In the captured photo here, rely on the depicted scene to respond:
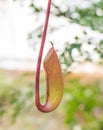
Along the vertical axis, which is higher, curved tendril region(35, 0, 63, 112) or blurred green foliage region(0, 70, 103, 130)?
curved tendril region(35, 0, 63, 112)

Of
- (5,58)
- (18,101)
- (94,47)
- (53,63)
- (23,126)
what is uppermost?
(53,63)

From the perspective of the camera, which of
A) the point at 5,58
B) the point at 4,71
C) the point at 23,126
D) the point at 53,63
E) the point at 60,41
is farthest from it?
the point at 5,58

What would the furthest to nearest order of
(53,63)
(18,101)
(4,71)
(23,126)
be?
(4,71) < (23,126) < (18,101) < (53,63)

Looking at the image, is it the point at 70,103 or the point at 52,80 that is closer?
the point at 52,80

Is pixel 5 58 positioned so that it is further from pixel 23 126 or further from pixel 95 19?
pixel 95 19

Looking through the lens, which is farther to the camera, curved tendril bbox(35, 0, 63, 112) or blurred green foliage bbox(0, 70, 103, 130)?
blurred green foliage bbox(0, 70, 103, 130)

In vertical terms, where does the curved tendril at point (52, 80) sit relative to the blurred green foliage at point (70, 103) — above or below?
above

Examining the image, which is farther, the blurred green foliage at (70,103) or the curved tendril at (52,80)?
the blurred green foliage at (70,103)

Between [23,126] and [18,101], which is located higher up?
[18,101]

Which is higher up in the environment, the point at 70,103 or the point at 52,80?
the point at 52,80

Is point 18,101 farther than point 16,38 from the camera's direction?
No

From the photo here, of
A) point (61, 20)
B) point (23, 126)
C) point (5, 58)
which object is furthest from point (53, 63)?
point (5, 58)
